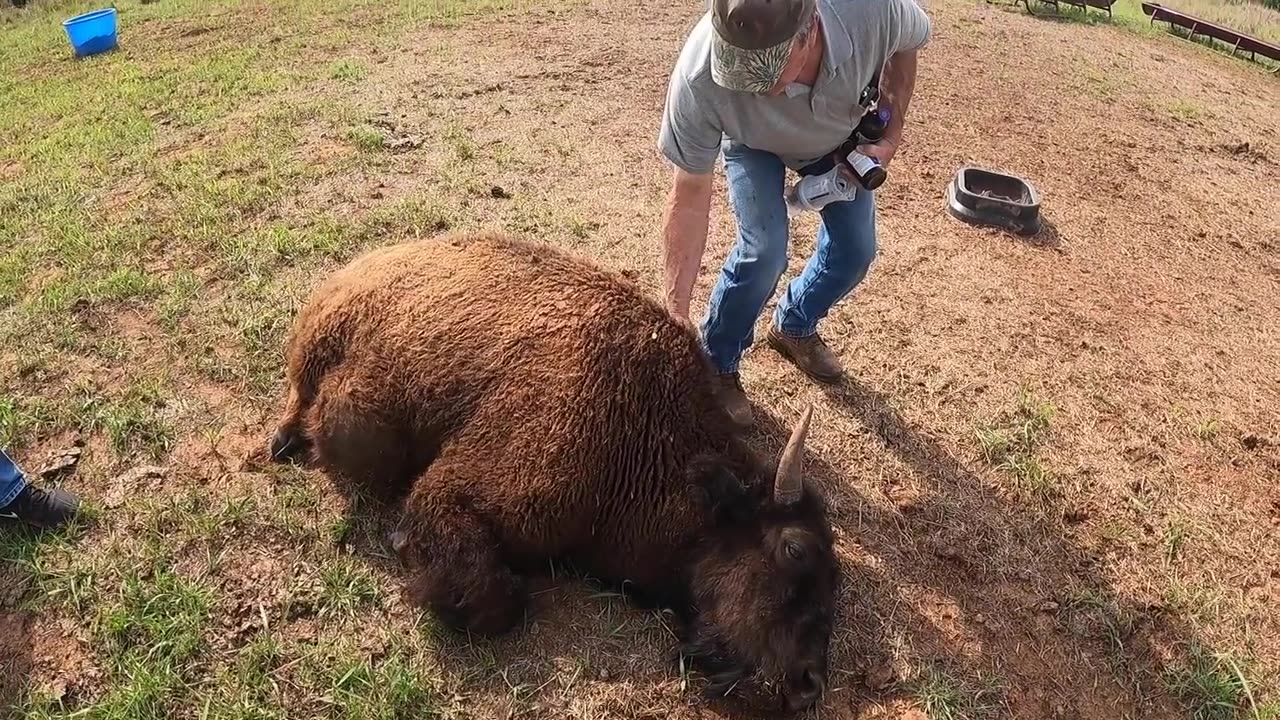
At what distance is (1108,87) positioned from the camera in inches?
389

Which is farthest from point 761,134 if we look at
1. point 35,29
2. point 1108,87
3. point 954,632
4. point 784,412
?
point 35,29

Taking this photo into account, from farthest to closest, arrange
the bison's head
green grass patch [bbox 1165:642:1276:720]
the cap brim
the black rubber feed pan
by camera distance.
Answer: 1. the black rubber feed pan
2. green grass patch [bbox 1165:642:1276:720]
3. the bison's head
4. the cap brim

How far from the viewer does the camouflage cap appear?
8.53 feet

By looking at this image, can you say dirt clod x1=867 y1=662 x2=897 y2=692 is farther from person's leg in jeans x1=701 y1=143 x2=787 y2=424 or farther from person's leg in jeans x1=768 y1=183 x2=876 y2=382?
person's leg in jeans x1=768 y1=183 x2=876 y2=382

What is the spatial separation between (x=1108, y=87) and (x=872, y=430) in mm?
8130

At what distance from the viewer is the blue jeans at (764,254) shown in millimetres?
3471

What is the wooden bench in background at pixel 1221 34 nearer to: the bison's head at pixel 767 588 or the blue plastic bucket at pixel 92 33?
the bison's head at pixel 767 588

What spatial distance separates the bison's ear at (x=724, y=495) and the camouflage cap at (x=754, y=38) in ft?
4.59

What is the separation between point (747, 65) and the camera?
9.12ft

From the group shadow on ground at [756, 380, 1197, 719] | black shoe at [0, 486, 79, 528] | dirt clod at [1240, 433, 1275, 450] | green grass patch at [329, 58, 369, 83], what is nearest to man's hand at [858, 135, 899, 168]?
shadow on ground at [756, 380, 1197, 719]

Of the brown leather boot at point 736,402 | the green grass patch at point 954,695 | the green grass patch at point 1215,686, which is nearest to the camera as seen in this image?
the green grass patch at point 954,695

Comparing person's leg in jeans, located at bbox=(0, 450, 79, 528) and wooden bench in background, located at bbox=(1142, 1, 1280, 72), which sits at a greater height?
person's leg in jeans, located at bbox=(0, 450, 79, 528)

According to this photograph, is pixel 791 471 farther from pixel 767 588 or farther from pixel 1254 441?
pixel 1254 441

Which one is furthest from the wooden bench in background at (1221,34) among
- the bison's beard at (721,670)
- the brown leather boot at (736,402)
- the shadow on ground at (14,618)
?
the shadow on ground at (14,618)
